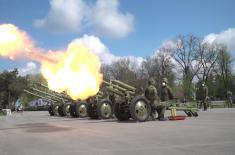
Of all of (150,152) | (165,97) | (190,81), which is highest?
(190,81)

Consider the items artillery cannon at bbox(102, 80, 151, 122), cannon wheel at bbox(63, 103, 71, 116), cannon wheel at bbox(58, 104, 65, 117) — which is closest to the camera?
artillery cannon at bbox(102, 80, 151, 122)

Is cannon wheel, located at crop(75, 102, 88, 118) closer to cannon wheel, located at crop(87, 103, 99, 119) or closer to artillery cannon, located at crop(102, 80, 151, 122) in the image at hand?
cannon wheel, located at crop(87, 103, 99, 119)

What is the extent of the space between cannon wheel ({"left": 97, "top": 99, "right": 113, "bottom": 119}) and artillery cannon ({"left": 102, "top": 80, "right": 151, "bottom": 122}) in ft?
3.23

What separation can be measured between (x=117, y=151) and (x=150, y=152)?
0.87m

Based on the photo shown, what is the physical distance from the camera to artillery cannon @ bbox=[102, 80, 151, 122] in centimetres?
2120

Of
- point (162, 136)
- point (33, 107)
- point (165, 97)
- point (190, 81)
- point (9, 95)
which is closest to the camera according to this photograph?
point (162, 136)

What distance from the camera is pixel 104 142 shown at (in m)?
12.6

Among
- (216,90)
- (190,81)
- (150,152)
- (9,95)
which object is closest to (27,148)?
(150,152)

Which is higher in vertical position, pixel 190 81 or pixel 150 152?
pixel 190 81

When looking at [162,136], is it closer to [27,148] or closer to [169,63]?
[27,148]

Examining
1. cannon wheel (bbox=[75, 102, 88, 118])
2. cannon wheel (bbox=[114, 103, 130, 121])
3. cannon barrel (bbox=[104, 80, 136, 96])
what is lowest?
cannon wheel (bbox=[114, 103, 130, 121])

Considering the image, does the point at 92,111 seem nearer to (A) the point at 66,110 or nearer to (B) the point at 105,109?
(B) the point at 105,109

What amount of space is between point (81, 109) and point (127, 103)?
35.8ft

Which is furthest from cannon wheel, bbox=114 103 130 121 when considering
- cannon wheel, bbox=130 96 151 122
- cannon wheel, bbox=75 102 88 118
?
cannon wheel, bbox=75 102 88 118
